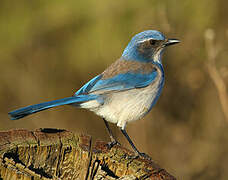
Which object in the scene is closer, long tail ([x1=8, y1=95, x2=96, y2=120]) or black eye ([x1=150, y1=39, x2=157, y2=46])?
long tail ([x1=8, y1=95, x2=96, y2=120])

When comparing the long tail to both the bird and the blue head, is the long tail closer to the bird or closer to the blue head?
the bird

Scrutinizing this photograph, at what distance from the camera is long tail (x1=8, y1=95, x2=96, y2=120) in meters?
4.21

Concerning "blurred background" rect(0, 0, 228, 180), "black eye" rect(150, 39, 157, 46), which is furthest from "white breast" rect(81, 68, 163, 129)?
"blurred background" rect(0, 0, 228, 180)

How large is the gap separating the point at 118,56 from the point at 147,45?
1.87 m

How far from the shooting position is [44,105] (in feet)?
14.5

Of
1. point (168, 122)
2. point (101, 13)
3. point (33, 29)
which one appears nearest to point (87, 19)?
point (101, 13)

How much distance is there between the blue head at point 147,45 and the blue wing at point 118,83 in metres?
0.56

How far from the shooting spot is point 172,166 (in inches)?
287

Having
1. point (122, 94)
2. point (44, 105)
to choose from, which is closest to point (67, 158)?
point (44, 105)

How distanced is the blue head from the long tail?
45.8 inches

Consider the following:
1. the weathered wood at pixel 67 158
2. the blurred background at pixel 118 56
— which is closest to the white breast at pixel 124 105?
the weathered wood at pixel 67 158

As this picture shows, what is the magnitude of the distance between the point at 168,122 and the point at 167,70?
979 millimetres

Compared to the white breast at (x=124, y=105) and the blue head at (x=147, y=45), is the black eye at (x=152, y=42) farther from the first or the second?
the white breast at (x=124, y=105)

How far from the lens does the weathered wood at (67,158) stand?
361 cm
